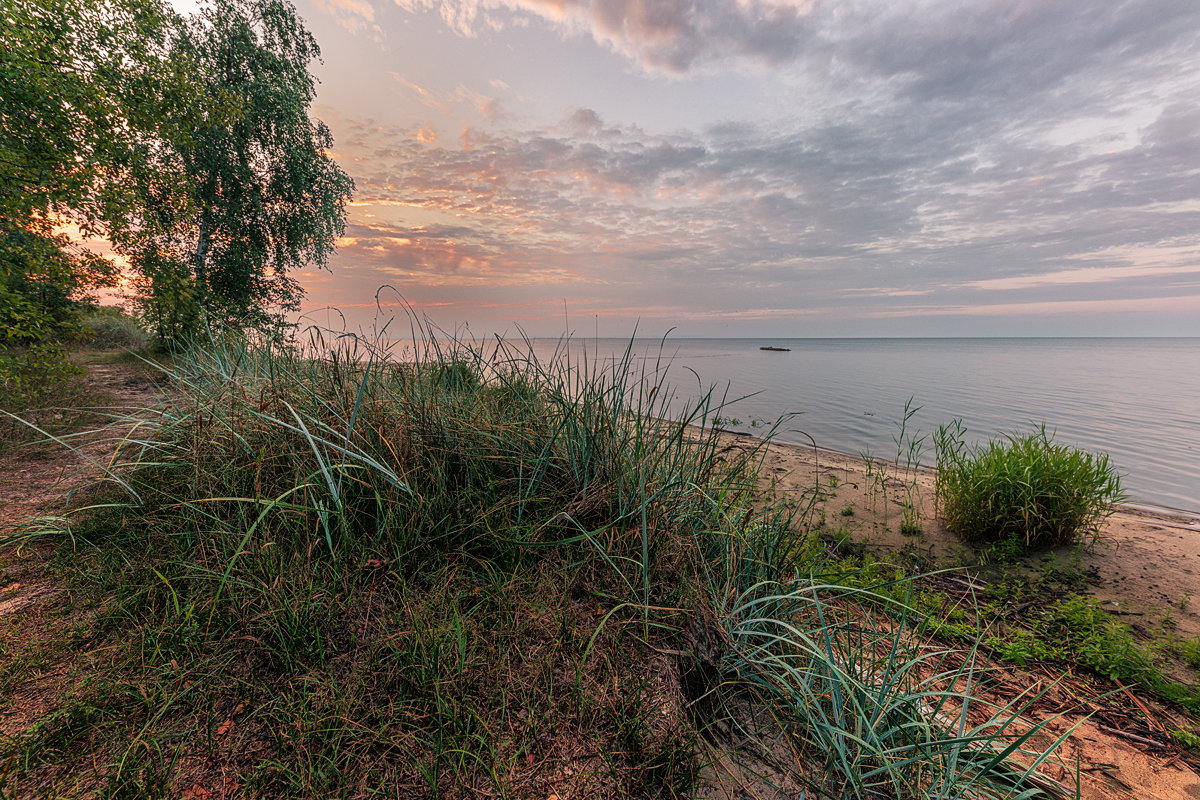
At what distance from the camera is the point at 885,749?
5.31 feet

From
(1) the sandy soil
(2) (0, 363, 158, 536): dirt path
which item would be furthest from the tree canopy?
(1) the sandy soil

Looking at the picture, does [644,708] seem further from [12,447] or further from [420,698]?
[12,447]

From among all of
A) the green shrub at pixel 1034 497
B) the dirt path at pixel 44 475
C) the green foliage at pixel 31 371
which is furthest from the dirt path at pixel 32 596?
the green shrub at pixel 1034 497

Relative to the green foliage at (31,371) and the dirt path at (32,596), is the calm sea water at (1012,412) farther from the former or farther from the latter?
the green foliage at (31,371)

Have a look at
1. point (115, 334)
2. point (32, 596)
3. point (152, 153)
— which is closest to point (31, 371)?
point (32, 596)

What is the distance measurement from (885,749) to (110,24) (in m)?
13.9

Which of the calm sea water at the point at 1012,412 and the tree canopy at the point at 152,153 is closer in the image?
the tree canopy at the point at 152,153

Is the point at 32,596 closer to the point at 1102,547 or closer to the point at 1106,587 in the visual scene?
the point at 1106,587

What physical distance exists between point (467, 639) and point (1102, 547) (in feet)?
21.3

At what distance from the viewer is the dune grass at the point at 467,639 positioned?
4.78 ft

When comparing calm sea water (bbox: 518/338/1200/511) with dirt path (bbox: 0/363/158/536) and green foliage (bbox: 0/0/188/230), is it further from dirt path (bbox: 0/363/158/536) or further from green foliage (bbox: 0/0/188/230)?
green foliage (bbox: 0/0/188/230)

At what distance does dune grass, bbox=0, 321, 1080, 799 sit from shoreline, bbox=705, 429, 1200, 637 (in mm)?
1012

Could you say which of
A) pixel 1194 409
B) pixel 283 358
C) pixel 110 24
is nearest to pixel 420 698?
pixel 283 358

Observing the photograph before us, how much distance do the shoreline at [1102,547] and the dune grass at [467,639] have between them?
1.01 metres
